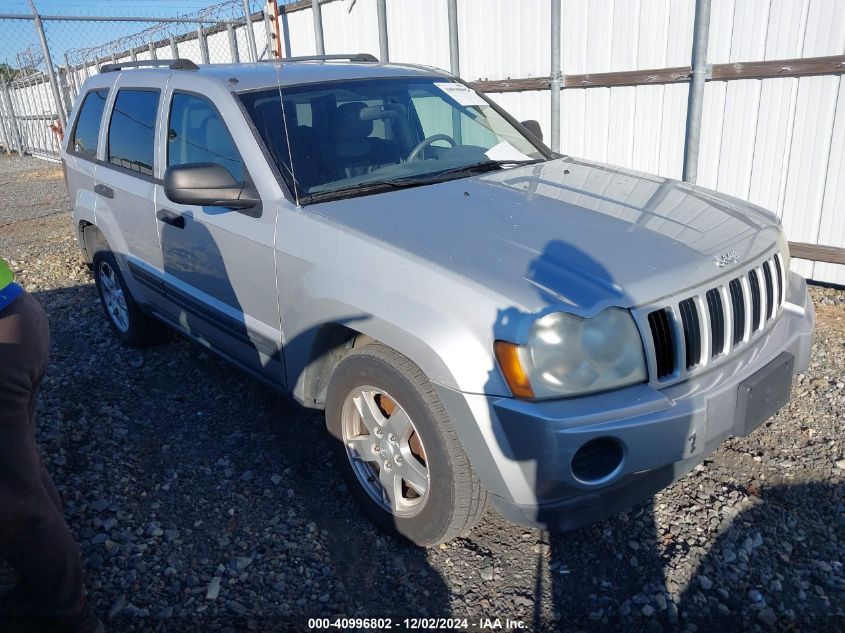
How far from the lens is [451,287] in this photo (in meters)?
2.28

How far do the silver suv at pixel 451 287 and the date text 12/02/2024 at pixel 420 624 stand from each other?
1.02ft

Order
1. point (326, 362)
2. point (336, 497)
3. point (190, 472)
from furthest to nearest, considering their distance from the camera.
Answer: point (190, 472) → point (336, 497) → point (326, 362)

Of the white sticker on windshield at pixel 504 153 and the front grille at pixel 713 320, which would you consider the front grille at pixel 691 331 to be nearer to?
the front grille at pixel 713 320

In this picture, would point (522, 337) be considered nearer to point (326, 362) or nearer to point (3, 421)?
point (326, 362)

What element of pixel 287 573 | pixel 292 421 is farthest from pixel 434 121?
pixel 287 573

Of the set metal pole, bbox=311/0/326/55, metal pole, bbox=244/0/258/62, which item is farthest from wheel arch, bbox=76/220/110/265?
metal pole, bbox=244/0/258/62

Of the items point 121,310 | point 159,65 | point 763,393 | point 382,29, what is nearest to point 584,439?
point 763,393

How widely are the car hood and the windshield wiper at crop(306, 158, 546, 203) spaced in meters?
0.07

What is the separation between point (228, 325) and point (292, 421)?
27.2 inches

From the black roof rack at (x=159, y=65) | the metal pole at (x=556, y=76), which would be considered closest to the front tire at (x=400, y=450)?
the black roof rack at (x=159, y=65)

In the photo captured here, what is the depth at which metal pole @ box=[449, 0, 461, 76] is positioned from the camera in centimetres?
708

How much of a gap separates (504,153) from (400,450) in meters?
1.83

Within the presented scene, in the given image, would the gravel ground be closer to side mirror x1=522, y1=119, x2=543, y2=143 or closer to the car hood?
the car hood

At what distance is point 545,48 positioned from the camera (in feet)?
22.1
